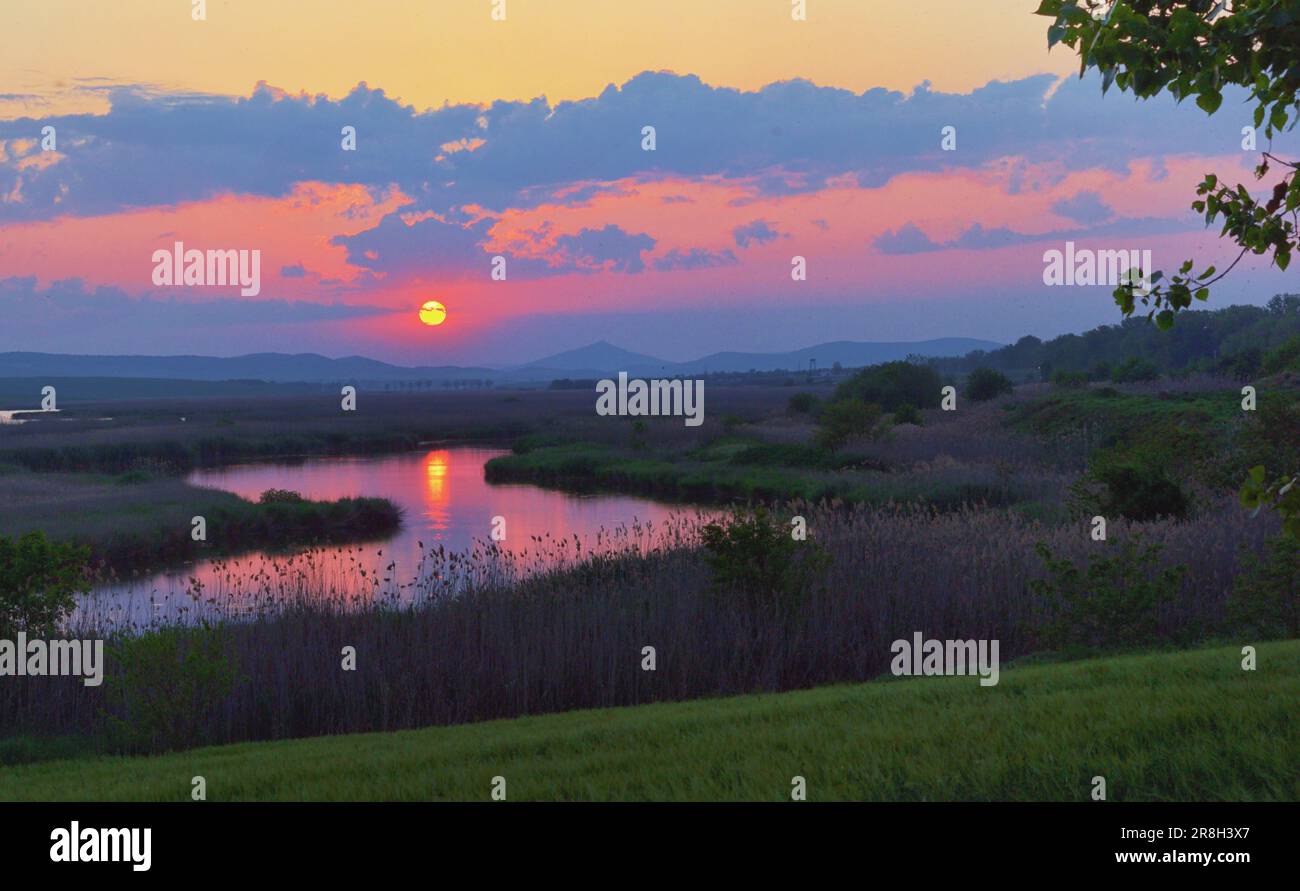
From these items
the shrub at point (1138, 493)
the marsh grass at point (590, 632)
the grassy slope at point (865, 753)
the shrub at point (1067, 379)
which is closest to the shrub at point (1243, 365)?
the shrub at point (1067, 379)

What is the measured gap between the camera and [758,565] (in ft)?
47.3

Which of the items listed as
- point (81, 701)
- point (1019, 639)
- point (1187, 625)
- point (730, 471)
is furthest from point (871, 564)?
point (730, 471)

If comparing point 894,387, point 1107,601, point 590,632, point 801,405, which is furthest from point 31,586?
point 801,405

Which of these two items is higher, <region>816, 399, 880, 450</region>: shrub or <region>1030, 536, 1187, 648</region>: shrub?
<region>816, 399, 880, 450</region>: shrub

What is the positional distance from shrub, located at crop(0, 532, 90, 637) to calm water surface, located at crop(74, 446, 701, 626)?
7.21 feet

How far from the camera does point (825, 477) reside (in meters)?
39.9

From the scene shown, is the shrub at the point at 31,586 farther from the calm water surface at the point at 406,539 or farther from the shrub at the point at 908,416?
the shrub at the point at 908,416

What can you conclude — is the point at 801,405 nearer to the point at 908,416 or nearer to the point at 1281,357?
the point at 908,416

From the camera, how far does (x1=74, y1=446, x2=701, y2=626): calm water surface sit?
54.7ft

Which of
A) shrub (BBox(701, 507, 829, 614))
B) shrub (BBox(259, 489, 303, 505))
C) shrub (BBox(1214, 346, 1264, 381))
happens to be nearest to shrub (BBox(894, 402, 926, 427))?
shrub (BBox(1214, 346, 1264, 381))

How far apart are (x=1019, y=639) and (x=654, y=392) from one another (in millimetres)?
7119

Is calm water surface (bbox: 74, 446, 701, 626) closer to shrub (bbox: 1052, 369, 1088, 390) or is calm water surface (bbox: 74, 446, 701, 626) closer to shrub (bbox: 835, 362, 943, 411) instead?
shrub (bbox: 835, 362, 943, 411)

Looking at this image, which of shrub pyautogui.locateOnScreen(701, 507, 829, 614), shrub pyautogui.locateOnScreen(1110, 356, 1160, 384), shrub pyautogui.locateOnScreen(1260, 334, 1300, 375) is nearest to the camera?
shrub pyautogui.locateOnScreen(701, 507, 829, 614)
